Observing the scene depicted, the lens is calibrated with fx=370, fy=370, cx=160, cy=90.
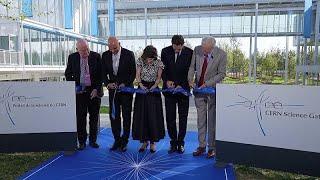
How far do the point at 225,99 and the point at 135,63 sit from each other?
1.60 meters

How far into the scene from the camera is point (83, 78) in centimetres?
571

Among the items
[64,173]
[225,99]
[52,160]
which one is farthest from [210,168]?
[52,160]

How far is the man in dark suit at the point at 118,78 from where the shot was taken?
555 cm

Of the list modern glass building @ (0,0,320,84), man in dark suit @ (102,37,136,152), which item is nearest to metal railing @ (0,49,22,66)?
modern glass building @ (0,0,320,84)

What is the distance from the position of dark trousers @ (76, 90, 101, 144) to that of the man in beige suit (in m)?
1.62

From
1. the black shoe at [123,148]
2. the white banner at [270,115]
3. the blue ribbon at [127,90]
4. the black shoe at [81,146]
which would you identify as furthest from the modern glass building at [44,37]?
the white banner at [270,115]

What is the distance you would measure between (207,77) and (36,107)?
2.45 m

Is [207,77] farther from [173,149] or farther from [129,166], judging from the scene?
[129,166]

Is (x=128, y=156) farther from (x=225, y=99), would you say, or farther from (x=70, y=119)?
(x=225, y=99)

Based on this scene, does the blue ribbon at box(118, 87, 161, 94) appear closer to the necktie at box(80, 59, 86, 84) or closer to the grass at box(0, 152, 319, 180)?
the necktie at box(80, 59, 86, 84)

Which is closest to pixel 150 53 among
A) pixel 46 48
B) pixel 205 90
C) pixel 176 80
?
pixel 176 80

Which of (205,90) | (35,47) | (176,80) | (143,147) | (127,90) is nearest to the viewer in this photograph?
(205,90)

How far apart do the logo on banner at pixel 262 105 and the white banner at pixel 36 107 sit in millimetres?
2433

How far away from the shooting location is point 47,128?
17.5ft
